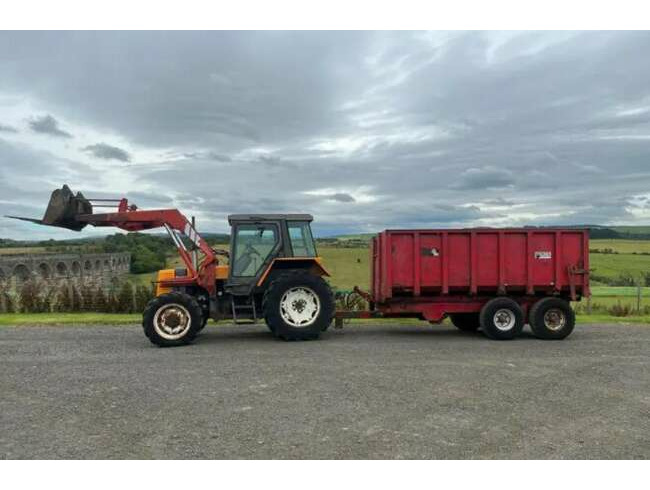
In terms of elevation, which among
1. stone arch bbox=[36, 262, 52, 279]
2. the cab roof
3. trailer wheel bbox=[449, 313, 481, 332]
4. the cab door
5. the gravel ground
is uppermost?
the cab roof

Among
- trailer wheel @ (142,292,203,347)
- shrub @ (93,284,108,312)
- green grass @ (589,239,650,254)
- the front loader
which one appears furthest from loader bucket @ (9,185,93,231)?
green grass @ (589,239,650,254)

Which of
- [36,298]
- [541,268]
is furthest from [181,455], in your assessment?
[36,298]

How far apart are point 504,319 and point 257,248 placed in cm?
527

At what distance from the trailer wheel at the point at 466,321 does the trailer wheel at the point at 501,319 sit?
124 cm

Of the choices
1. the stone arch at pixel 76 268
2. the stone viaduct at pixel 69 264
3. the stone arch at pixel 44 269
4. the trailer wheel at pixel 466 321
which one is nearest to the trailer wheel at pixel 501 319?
the trailer wheel at pixel 466 321

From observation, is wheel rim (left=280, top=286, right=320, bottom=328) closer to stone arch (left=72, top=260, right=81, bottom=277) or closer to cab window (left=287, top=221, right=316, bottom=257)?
cab window (left=287, top=221, right=316, bottom=257)

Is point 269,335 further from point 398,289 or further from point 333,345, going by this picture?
point 398,289

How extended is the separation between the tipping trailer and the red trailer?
0.8 inches

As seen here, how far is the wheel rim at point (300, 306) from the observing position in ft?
34.5

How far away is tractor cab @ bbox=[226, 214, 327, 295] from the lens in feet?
35.0

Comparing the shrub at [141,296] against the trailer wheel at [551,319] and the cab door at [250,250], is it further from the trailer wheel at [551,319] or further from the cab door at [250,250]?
the trailer wheel at [551,319]

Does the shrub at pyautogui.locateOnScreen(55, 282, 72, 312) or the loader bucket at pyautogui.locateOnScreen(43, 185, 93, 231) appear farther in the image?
the shrub at pyautogui.locateOnScreen(55, 282, 72, 312)

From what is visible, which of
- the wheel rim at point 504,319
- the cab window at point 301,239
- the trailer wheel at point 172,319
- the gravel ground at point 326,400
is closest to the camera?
the gravel ground at point 326,400

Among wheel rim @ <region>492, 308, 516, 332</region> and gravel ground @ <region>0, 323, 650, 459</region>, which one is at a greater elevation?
wheel rim @ <region>492, 308, 516, 332</region>
